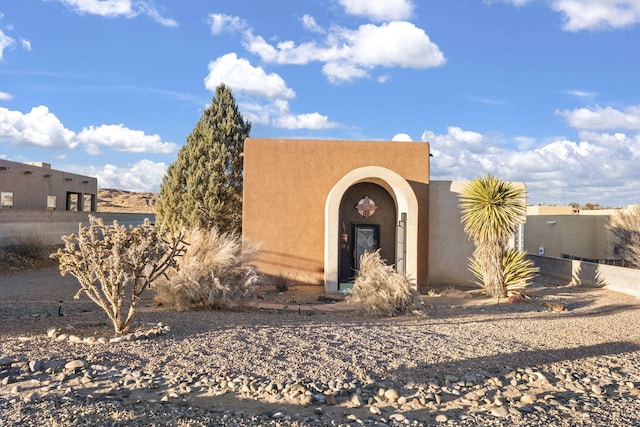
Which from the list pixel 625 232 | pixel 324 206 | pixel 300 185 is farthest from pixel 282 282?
pixel 625 232

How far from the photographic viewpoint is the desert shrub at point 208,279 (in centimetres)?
1038

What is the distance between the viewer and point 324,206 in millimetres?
15922

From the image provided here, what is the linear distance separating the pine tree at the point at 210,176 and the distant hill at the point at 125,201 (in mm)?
36299

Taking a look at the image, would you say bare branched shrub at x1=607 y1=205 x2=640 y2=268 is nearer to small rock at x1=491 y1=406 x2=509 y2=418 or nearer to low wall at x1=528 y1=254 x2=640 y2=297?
low wall at x1=528 y1=254 x2=640 y2=297

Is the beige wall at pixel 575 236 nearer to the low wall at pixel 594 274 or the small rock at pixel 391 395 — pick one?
the low wall at pixel 594 274

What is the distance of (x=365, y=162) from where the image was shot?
16016mm

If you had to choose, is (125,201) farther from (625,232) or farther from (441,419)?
(441,419)

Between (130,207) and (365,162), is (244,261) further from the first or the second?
(130,207)

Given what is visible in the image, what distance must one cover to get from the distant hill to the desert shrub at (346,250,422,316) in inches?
1915

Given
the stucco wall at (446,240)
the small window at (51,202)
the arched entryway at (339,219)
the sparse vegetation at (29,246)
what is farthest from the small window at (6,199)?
the stucco wall at (446,240)

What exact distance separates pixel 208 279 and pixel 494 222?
7.78 meters

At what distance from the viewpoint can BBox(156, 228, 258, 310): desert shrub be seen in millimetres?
10383

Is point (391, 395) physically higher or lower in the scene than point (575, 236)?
lower

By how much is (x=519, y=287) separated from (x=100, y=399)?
37.9 feet
